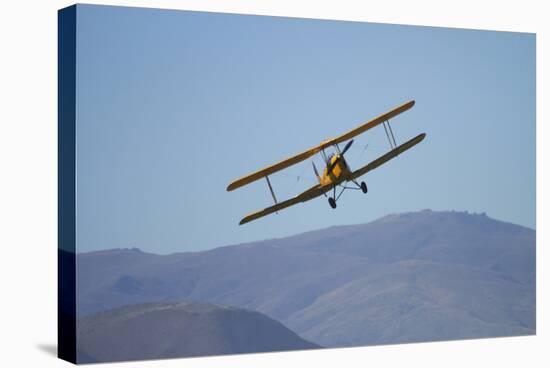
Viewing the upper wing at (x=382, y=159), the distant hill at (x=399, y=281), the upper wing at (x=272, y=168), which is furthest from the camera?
the distant hill at (x=399, y=281)

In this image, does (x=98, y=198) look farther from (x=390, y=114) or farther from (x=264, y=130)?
(x=390, y=114)

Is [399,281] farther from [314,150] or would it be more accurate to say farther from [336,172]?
[314,150]

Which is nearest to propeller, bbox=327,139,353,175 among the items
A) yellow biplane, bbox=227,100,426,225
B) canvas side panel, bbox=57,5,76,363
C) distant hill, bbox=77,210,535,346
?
yellow biplane, bbox=227,100,426,225

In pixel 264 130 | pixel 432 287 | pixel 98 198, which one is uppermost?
pixel 264 130

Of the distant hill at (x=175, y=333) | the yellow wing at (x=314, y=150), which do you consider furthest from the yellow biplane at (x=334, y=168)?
the distant hill at (x=175, y=333)

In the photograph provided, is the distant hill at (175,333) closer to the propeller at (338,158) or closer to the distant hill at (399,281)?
A: the distant hill at (399,281)

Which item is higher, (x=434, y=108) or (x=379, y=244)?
(x=434, y=108)

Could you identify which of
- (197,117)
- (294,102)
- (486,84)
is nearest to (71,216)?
(197,117)
